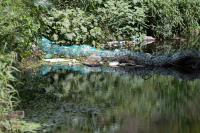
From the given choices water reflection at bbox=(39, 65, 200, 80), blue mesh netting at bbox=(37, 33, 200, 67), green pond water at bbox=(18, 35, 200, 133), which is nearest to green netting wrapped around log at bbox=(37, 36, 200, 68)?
blue mesh netting at bbox=(37, 33, 200, 67)

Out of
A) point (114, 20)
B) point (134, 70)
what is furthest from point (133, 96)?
point (114, 20)

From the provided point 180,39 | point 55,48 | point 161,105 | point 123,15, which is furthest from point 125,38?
point 161,105

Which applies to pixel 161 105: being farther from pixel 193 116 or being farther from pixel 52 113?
pixel 52 113

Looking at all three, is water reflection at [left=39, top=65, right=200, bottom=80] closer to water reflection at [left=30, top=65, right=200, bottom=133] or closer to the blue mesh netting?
water reflection at [left=30, top=65, right=200, bottom=133]

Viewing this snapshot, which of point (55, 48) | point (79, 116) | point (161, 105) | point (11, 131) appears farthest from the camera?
point (55, 48)

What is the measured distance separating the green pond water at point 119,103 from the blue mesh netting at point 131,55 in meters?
0.89

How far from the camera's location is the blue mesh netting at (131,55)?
24.3 feet

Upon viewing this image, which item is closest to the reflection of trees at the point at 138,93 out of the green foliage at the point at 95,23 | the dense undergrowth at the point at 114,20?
the dense undergrowth at the point at 114,20

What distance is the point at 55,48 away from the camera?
331 inches

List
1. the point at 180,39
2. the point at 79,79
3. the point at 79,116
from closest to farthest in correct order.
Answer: the point at 79,116, the point at 79,79, the point at 180,39

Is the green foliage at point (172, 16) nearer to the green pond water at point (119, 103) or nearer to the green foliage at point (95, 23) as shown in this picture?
the green foliage at point (95, 23)

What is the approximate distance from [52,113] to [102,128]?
75cm

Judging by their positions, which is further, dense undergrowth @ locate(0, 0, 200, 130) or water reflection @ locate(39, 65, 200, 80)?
dense undergrowth @ locate(0, 0, 200, 130)

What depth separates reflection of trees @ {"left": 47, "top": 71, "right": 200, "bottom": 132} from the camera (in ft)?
13.2
